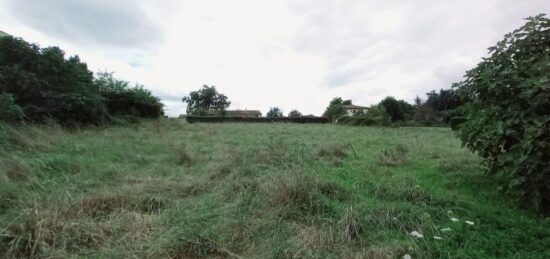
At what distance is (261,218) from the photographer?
3.52m

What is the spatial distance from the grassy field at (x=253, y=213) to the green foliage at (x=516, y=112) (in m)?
0.41

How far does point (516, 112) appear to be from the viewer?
3.85 m

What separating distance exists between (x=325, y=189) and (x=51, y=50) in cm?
1135

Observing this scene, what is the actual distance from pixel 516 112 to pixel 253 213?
332 centimetres

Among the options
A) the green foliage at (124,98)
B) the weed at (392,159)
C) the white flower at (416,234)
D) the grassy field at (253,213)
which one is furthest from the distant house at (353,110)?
the white flower at (416,234)

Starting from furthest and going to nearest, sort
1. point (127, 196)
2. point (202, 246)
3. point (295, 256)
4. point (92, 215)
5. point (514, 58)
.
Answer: point (514, 58)
point (127, 196)
point (92, 215)
point (202, 246)
point (295, 256)

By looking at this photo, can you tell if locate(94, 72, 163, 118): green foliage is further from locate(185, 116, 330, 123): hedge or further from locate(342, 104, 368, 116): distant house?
locate(342, 104, 368, 116): distant house

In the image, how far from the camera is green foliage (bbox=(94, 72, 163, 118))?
17.4m

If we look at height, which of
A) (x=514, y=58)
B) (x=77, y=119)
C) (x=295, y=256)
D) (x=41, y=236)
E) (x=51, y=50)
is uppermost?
(x=51, y=50)

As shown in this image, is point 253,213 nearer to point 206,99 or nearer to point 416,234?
point 416,234

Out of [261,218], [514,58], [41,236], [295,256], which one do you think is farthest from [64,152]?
[514,58]

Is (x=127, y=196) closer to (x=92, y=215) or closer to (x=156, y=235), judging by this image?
(x=92, y=215)

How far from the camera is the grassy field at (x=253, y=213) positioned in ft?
9.26

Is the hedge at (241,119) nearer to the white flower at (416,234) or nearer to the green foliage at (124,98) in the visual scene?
the green foliage at (124,98)
